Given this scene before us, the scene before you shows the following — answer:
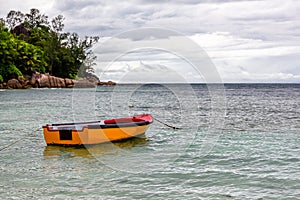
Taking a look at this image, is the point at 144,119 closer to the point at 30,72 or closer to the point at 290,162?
the point at 290,162

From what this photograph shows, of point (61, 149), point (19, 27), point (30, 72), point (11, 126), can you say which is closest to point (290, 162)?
point (61, 149)

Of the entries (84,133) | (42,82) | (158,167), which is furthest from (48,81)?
(158,167)

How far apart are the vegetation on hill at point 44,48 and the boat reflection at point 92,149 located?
190 ft

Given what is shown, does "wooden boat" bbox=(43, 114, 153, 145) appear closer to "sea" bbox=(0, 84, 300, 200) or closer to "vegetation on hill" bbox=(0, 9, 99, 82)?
"sea" bbox=(0, 84, 300, 200)

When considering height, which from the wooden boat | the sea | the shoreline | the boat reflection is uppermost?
the shoreline

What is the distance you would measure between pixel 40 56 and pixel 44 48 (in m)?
6.89

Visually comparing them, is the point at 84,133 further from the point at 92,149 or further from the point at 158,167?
the point at 158,167

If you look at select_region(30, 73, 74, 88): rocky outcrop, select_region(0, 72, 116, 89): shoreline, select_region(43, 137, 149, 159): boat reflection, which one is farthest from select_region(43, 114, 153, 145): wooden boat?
select_region(30, 73, 74, 88): rocky outcrop

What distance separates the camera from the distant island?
67812 millimetres

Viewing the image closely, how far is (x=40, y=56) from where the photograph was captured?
249ft

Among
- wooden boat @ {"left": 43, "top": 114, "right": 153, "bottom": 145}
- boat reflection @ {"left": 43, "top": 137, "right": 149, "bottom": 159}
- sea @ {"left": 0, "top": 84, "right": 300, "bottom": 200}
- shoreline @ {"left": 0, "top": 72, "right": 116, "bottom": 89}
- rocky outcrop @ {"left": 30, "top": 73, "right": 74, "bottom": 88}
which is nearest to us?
sea @ {"left": 0, "top": 84, "right": 300, "bottom": 200}

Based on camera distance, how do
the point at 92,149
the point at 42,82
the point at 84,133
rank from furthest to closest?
the point at 42,82, the point at 84,133, the point at 92,149

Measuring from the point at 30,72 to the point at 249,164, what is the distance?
65864 millimetres

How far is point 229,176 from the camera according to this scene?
10227mm
